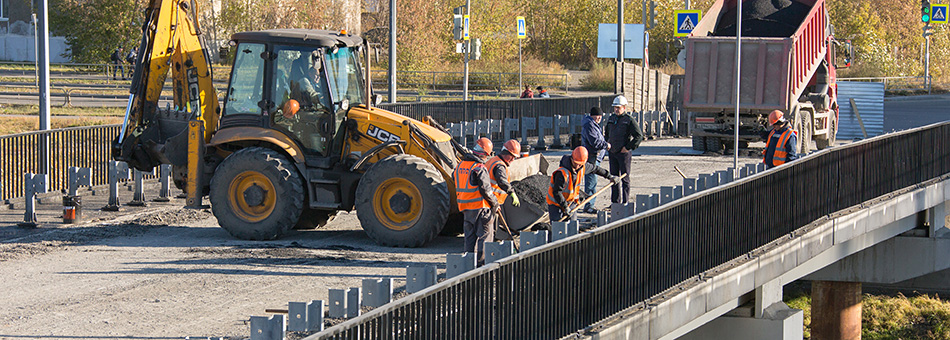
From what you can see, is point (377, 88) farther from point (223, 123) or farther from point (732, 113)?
point (223, 123)

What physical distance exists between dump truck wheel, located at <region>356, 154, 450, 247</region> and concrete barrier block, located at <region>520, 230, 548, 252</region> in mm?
3722

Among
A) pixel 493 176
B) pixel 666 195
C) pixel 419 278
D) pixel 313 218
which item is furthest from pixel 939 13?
pixel 419 278

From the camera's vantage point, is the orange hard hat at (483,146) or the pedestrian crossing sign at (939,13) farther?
the pedestrian crossing sign at (939,13)

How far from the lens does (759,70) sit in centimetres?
2238

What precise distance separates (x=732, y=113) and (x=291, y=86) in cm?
1220

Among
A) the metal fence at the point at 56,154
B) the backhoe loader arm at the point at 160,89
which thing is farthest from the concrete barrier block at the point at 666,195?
the metal fence at the point at 56,154

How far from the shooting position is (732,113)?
23266 millimetres

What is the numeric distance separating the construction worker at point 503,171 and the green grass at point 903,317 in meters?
10.3

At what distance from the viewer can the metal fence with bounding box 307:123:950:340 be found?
7320mm

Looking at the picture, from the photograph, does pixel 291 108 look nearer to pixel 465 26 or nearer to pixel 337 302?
pixel 337 302

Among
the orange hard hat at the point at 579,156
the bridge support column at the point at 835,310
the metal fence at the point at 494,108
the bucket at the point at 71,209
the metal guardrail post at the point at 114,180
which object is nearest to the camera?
the orange hard hat at the point at 579,156

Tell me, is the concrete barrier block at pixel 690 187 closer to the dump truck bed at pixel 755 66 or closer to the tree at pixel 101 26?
the dump truck bed at pixel 755 66

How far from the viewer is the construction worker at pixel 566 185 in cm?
1244

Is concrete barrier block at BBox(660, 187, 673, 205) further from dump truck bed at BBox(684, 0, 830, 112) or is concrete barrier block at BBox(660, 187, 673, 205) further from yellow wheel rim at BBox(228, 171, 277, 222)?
dump truck bed at BBox(684, 0, 830, 112)
